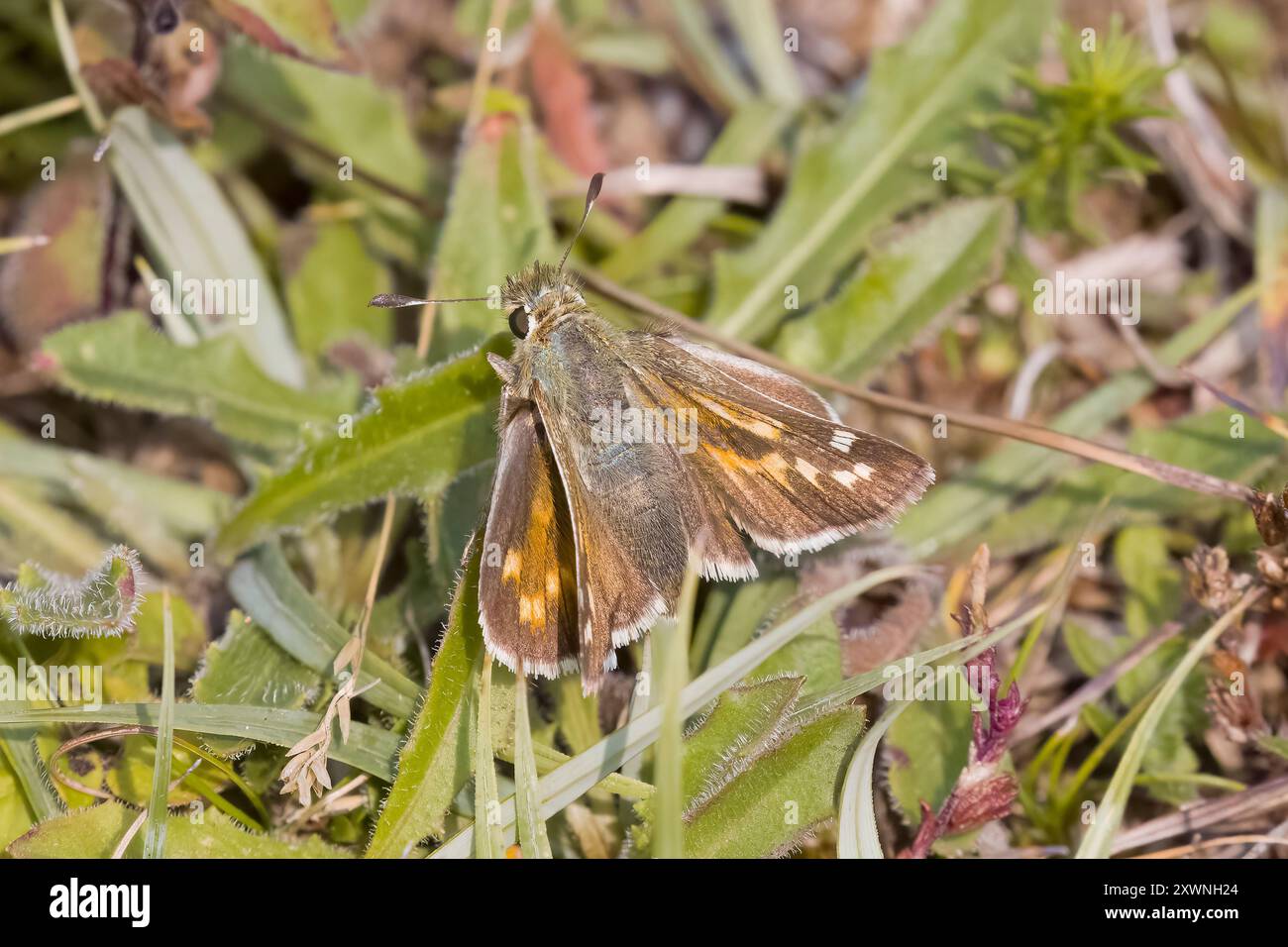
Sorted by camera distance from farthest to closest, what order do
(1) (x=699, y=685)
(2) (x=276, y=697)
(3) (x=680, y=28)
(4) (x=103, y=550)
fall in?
(3) (x=680, y=28) < (4) (x=103, y=550) < (2) (x=276, y=697) < (1) (x=699, y=685)

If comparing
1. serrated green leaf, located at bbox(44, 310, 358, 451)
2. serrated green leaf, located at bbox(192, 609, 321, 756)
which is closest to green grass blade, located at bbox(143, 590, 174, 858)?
serrated green leaf, located at bbox(192, 609, 321, 756)

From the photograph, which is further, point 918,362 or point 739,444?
point 918,362

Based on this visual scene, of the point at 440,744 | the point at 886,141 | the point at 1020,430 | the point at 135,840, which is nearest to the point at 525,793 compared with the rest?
the point at 440,744

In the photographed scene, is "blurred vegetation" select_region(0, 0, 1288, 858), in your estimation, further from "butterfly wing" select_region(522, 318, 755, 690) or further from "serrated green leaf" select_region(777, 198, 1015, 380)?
"butterfly wing" select_region(522, 318, 755, 690)

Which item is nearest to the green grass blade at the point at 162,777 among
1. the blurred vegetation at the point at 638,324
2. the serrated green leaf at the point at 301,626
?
the blurred vegetation at the point at 638,324

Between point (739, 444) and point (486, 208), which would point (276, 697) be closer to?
point (739, 444)

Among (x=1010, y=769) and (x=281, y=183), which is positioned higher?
(x=281, y=183)

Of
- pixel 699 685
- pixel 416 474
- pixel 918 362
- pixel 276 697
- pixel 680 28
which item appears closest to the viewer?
pixel 699 685
